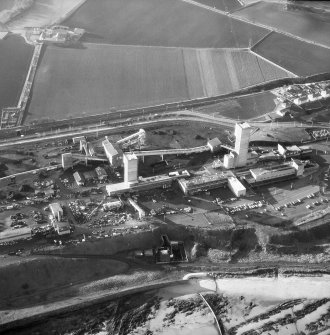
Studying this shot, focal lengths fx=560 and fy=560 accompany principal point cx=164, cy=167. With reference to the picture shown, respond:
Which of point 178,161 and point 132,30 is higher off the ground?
point 132,30

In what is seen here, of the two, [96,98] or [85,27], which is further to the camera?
[85,27]

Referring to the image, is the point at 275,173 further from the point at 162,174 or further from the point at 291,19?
the point at 291,19

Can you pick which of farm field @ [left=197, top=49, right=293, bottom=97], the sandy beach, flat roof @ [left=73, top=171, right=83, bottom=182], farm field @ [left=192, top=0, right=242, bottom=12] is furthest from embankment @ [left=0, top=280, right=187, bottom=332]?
farm field @ [left=192, top=0, right=242, bottom=12]

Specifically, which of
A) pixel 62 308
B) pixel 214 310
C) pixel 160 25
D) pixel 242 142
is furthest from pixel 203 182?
pixel 160 25

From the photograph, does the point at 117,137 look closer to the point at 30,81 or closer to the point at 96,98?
the point at 96,98

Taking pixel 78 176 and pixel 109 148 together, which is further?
pixel 109 148

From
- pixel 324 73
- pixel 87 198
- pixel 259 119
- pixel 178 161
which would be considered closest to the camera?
pixel 87 198

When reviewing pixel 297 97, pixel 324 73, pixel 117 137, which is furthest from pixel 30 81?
pixel 324 73
